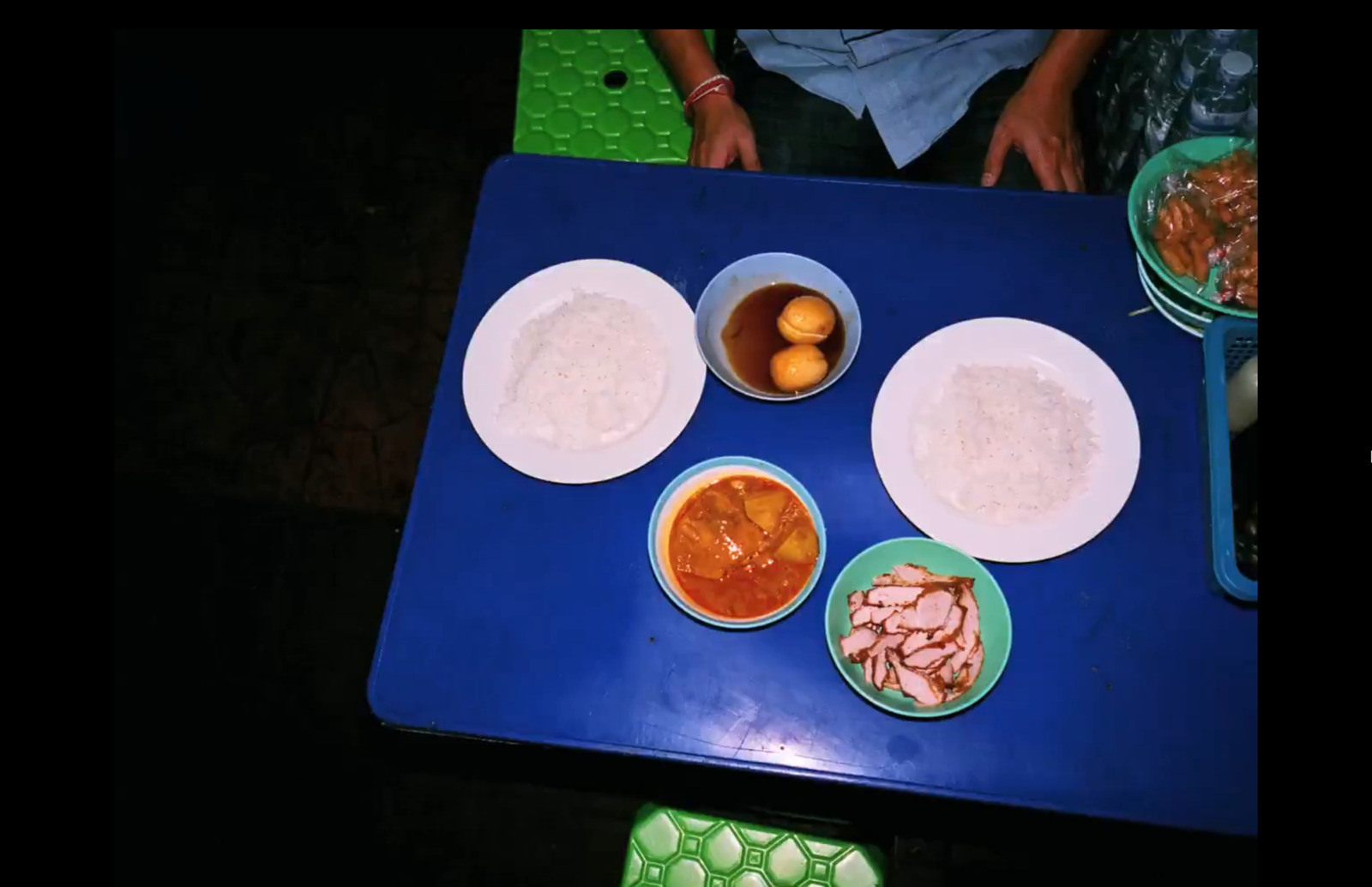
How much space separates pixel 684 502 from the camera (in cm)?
171

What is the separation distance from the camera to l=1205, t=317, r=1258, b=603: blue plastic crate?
1.55 meters

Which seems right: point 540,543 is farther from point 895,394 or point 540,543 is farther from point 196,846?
point 196,846

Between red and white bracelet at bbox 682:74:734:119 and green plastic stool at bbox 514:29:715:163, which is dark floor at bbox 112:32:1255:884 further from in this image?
red and white bracelet at bbox 682:74:734:119

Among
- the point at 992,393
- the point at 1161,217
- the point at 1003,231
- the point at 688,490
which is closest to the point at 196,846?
the point at 688,490

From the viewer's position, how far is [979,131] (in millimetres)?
2525

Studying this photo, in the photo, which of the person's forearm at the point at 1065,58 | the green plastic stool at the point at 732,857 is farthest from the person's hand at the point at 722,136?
the green plastic stool at the point at 732,857

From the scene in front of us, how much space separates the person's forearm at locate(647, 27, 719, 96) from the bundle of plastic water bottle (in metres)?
1.25

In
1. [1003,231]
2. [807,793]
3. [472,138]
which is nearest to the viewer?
[1003,231]

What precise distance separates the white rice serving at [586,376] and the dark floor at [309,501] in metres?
1.33

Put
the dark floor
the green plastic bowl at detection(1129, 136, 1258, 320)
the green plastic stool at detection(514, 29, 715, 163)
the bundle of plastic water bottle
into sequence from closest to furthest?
the green plastic bowl at detection(1129, 136, 1258, 320)
the bundle of plastic water bottle
the green plastic stool at detection(514, 29, 715, 163)
the dark floor

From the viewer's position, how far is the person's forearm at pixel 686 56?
2408mm

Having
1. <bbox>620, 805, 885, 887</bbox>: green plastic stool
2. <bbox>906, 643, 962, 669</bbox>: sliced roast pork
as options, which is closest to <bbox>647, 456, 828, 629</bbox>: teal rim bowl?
<bbox>906, 643, 962, 669</bbox>: sliced roast pork

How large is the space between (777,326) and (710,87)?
95cm

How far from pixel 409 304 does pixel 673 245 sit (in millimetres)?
1842
